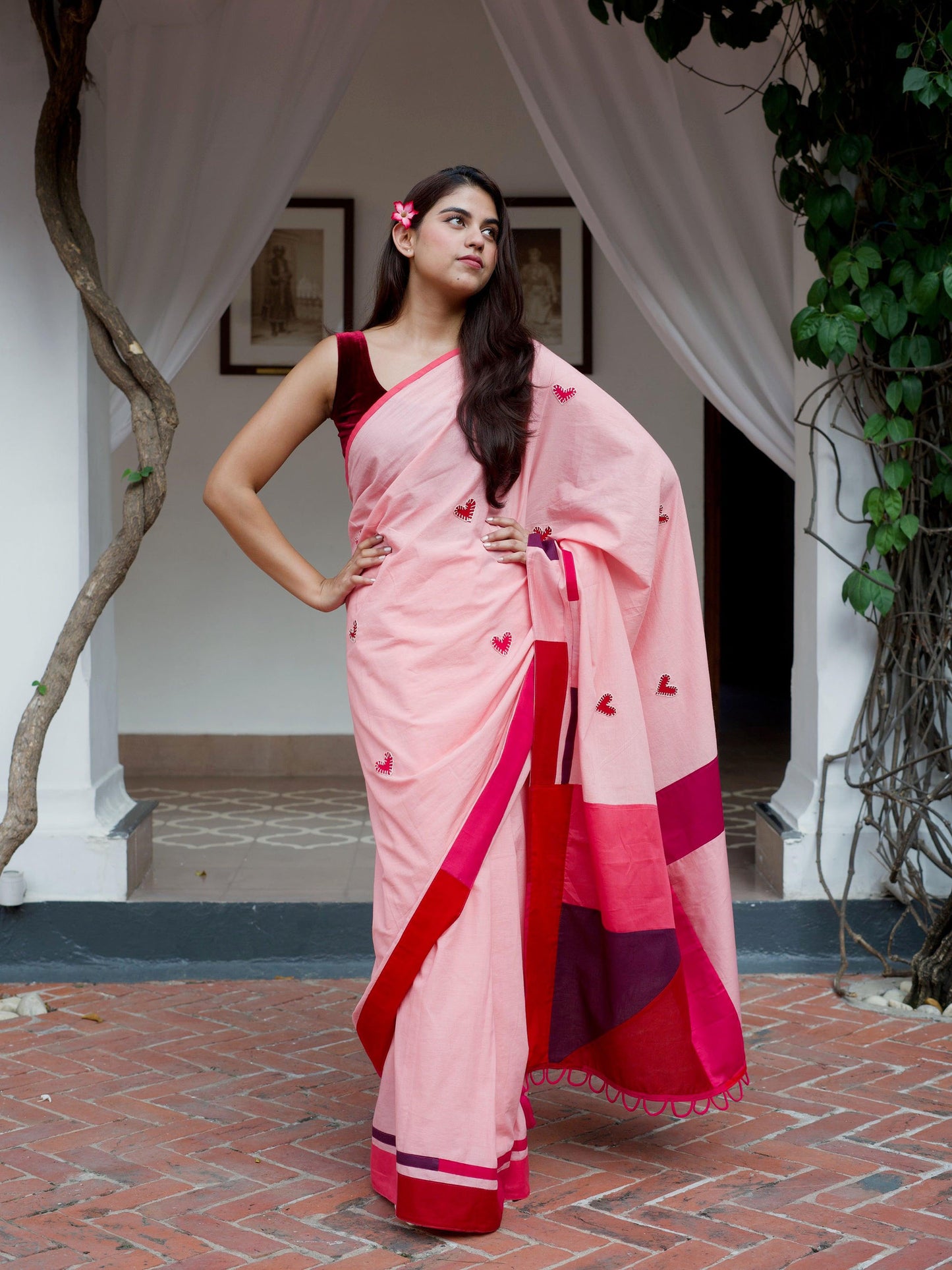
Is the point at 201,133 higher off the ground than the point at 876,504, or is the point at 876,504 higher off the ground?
the point at 201,133

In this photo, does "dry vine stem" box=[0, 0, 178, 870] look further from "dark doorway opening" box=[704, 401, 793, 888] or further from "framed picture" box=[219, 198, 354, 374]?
"dark doorway opening" box=[704, 401, 793, 888]

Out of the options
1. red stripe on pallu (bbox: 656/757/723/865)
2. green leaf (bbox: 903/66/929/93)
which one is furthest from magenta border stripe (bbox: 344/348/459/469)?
green leaf (bbox: 903/66/929/93)

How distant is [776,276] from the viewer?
4.05m

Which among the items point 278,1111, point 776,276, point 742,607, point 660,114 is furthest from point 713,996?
point 742,607

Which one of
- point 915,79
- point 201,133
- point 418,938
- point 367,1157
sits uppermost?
point 201,133

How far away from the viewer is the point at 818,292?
3.63 m

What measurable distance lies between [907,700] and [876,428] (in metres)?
0.75

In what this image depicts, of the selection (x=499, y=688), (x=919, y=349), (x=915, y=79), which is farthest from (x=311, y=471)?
(x=499, y=688)

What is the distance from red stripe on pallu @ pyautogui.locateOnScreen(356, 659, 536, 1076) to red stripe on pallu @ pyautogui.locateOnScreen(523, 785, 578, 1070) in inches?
4.5

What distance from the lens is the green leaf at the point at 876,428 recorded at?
3.70 m

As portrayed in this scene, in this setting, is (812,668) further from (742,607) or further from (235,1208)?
(742,607)

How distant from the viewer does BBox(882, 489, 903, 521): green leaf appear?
12.1 ft

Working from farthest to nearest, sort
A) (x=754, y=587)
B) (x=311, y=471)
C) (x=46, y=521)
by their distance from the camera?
(x=754, y=587)
(x=311, y=471)
(x=46, y=521)

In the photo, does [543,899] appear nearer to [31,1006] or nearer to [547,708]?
[547,708]
